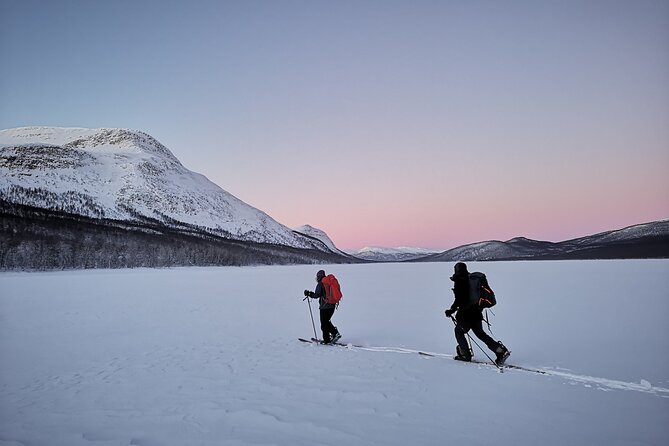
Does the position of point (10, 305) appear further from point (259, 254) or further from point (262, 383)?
point (259, 254)

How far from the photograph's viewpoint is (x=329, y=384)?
637 cm

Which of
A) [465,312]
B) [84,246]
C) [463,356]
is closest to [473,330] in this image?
[465,312]

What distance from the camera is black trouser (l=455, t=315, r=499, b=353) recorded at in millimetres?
7255

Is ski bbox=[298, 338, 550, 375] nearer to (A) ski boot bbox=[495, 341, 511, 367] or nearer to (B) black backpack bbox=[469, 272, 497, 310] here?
(A) ski boot bbox=[495, 341, 511, 367]

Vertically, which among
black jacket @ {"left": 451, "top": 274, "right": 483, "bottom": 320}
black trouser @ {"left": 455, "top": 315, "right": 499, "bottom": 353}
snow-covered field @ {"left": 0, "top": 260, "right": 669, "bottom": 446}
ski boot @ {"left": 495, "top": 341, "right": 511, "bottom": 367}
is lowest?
snow-covered field @ {"left": 0, "top": 260, "right": 669, "bottom": 446}

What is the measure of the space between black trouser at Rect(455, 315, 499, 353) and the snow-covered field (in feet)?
1.59

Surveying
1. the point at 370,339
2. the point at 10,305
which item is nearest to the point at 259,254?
the point at 10,305

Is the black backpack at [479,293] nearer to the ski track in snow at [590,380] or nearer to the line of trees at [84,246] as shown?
the ski track in snow at [590,380]

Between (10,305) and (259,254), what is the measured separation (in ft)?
425

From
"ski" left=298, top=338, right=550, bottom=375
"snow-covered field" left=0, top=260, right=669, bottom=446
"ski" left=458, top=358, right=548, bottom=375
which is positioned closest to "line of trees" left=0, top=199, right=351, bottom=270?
"snow-covered field" left=0, top=260, right=669, bottom=446

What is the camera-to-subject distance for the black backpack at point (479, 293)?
7.23m

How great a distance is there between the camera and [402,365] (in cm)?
753

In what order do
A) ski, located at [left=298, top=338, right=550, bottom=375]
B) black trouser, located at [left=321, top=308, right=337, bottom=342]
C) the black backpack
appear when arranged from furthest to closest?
black trouser, located at [left=321, top=308, right=337, bottom=342]
the black backpack
ski, located at [left=298, top=338, right=550, bottom=375]

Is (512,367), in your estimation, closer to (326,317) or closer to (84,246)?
(326,317)
